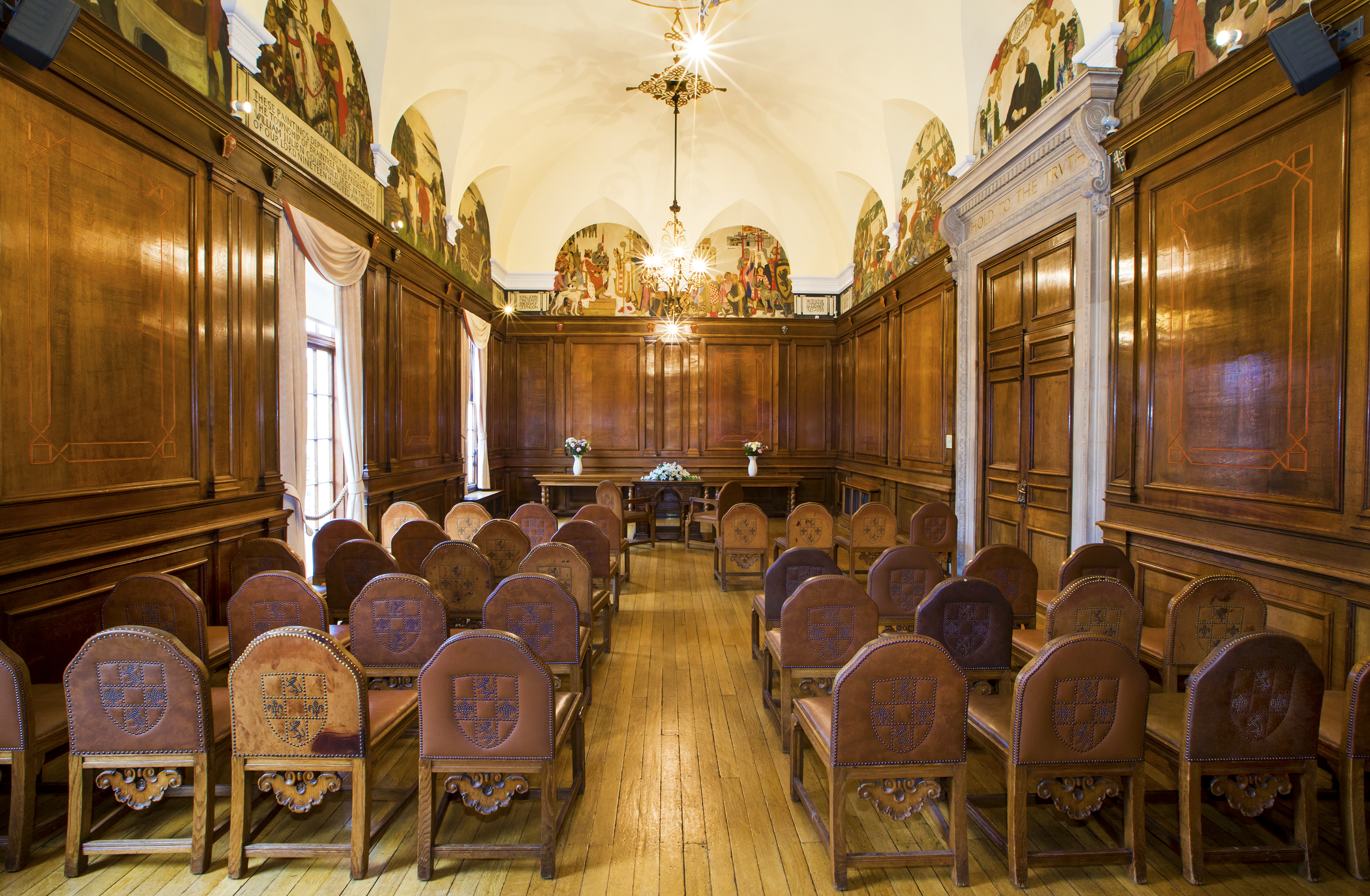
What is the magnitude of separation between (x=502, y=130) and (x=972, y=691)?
33.1 ft

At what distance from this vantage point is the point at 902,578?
4.11 meters

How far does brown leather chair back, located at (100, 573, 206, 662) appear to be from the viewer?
3.09 metres

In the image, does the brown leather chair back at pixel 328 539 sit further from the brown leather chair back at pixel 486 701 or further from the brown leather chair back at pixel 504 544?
the brown leather chair back at pixel 486 701

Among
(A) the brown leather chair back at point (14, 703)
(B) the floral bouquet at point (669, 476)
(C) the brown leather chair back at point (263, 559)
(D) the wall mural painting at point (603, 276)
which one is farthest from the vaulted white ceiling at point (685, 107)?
(A) the brown leather chair back at point (14, 703)

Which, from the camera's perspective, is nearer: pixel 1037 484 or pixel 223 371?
pixel 223 371

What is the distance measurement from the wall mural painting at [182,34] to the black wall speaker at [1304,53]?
6588 millimetres

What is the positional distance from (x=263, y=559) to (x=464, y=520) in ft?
7.34

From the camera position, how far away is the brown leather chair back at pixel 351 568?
13.5ft

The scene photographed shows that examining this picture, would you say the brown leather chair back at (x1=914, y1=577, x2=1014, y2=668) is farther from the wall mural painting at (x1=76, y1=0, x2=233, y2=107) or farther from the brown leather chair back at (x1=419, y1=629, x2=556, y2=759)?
the wall mural painting at (x1=76, y1=0, x2=233, y2=107)

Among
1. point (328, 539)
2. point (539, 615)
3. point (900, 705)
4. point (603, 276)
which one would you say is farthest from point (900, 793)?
point (603, 276)

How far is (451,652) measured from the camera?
2.32m

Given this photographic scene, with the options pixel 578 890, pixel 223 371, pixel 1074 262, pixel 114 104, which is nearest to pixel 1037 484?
pixel 1074 262

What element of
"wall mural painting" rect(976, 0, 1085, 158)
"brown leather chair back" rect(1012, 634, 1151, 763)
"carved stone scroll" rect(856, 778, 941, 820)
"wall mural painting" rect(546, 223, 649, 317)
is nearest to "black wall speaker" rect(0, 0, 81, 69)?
"carved stone scroll" rect(856, 778, 941, 820)

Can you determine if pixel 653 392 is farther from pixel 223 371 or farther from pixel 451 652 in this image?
pixel 451 652
